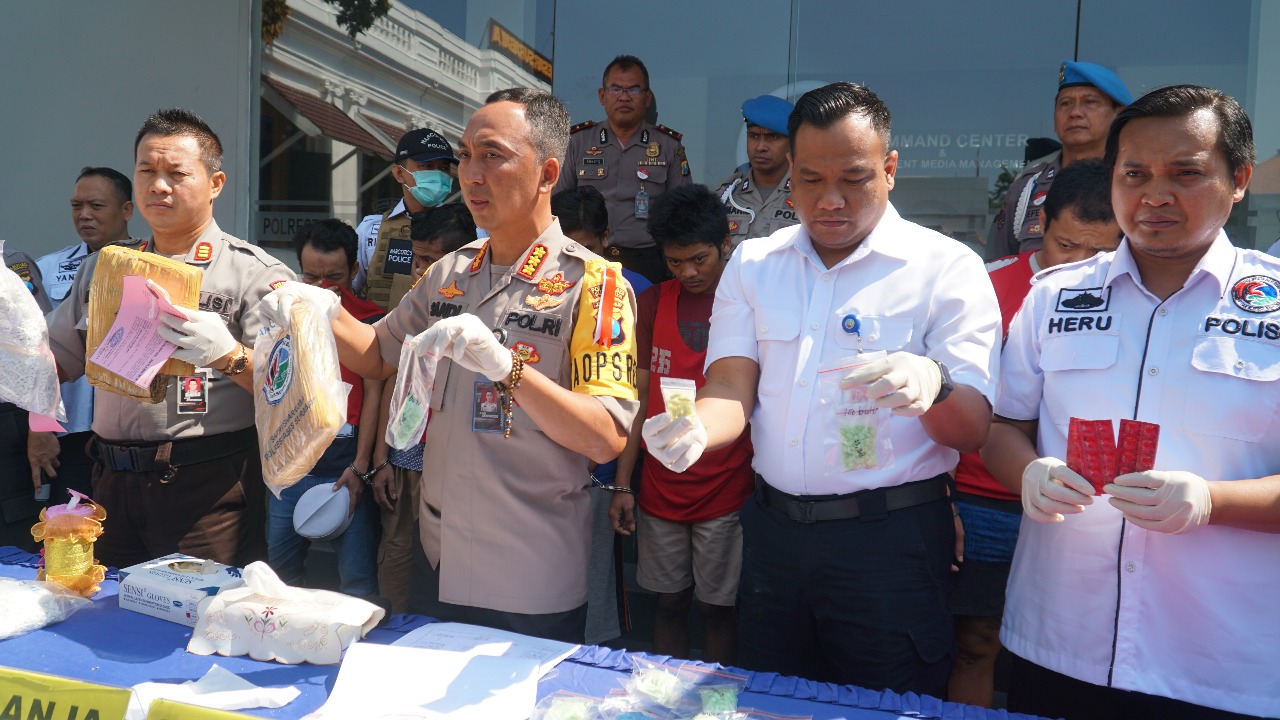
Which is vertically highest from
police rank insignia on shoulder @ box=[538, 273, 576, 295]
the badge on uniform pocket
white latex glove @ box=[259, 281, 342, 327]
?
police rank insignia on shoulder @ box=[538, 273, 576, 295]

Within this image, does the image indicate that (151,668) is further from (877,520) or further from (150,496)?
(877,520)

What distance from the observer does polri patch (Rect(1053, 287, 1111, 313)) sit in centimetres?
173

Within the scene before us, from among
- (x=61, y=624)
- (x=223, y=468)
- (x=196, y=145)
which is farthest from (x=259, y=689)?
(x=196, y=145)

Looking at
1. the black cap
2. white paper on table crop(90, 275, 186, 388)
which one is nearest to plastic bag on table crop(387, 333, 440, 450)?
white paper on table crop(90, 275, 186, 388)

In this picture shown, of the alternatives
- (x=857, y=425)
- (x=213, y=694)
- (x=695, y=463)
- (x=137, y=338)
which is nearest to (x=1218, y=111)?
(x=857, y=425)

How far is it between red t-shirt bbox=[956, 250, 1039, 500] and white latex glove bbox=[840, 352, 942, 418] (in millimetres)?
881

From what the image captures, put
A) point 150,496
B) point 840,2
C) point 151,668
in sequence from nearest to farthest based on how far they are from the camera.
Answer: point 151,668 → point 150,496 → point 840,2

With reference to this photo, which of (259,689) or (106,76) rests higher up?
(106,76)

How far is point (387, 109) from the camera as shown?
225 inches

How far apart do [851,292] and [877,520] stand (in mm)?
477

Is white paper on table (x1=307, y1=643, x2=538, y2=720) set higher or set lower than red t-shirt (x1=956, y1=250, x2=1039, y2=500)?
lower

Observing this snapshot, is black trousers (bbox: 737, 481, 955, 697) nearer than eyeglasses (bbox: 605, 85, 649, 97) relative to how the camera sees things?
Yes

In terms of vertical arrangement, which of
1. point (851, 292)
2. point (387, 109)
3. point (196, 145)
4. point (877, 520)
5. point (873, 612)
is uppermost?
point (387, 109)

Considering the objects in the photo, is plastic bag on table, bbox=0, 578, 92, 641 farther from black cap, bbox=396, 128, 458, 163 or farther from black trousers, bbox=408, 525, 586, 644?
black cap, bbox=396, 128, 458, 163
